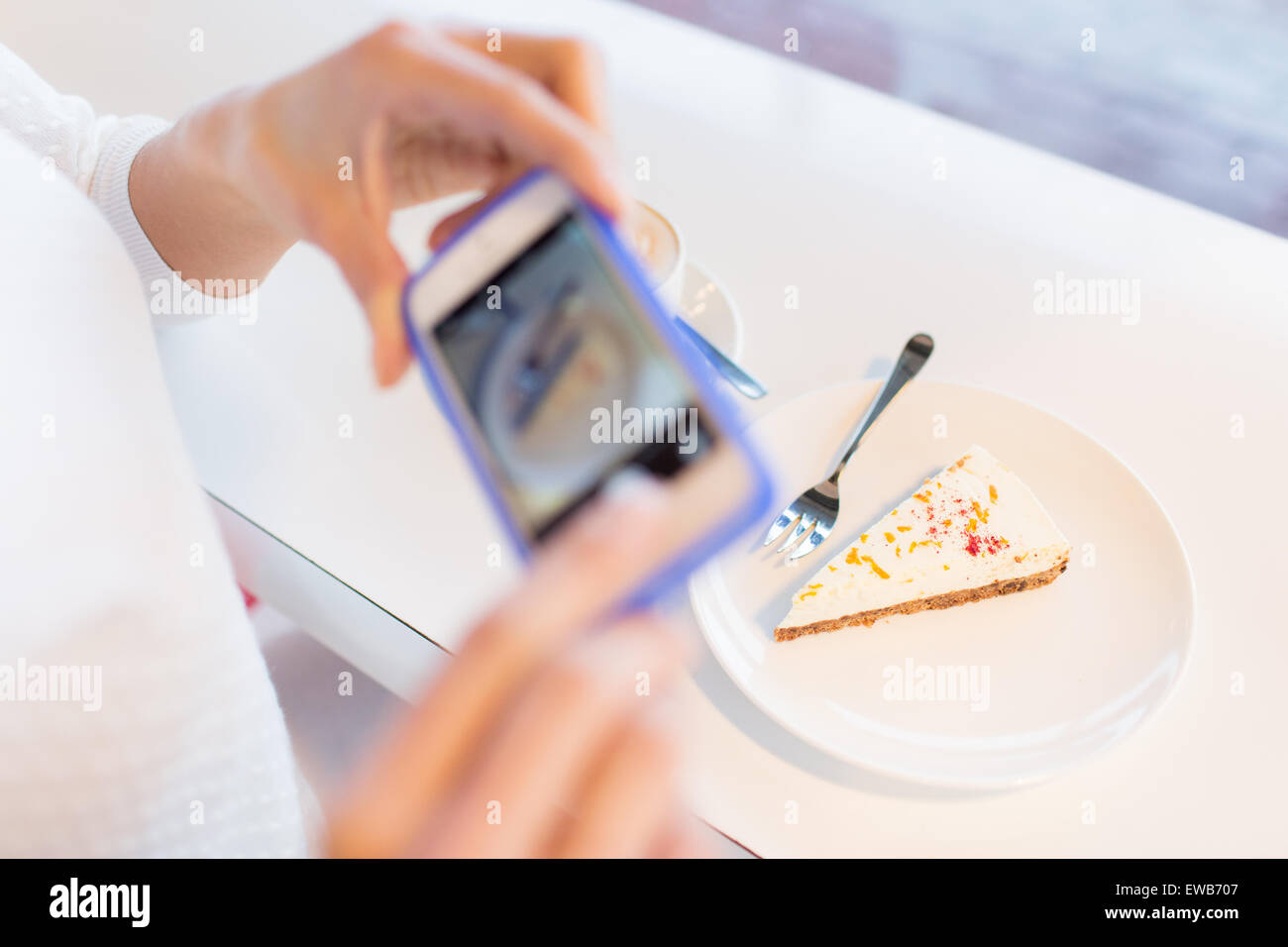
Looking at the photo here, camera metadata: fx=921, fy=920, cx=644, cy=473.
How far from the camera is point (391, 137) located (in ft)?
1.90

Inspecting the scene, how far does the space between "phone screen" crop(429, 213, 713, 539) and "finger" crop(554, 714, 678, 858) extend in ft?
0.39

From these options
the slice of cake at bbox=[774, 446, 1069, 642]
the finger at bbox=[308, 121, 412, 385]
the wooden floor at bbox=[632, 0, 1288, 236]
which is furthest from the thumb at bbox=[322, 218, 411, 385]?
the wooden floor at bbox=[632, 0, 1288, 236]

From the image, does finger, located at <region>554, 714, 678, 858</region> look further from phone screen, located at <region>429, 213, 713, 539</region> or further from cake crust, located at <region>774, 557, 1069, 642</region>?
cake crust, located at <region>774, 557, 1069, 642</region>

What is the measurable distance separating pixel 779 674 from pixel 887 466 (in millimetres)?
209

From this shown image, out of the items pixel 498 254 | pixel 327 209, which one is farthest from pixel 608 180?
pixel 327 209

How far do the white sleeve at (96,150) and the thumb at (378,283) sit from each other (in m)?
0.32

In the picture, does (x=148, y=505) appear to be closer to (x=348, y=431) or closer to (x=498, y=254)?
(x=348, y=431)

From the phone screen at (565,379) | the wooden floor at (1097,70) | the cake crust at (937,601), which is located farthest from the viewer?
the wooden floor at (1097,70)

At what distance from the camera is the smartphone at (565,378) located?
40 cm

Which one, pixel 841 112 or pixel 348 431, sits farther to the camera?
pixel 841 112

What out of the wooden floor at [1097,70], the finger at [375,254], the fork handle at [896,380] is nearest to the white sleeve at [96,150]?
the finger at [375,254]

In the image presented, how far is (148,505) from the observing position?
0.63 metres

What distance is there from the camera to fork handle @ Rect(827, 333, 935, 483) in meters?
0.74

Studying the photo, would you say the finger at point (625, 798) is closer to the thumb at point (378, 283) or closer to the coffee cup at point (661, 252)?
the thumb at point (378, 283)
